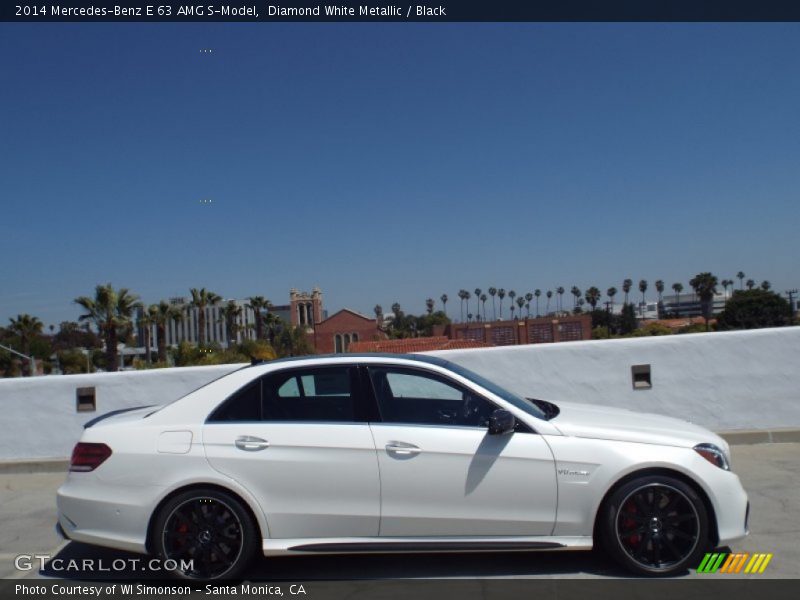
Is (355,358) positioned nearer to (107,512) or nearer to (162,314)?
(107,512)

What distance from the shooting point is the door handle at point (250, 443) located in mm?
4914

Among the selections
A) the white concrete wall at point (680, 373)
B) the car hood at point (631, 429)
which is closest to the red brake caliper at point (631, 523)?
the car hood at point (631, 429)

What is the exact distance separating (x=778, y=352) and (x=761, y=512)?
3680 mm

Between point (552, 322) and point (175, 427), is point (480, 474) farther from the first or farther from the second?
point (552, 322)

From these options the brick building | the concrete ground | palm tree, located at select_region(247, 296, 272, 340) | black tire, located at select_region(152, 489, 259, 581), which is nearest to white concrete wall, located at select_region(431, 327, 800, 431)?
the concrete ground

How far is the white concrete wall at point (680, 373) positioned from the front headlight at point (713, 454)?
4.33m

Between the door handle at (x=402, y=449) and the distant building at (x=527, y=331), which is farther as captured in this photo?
the distant building at (x=527, y=331)

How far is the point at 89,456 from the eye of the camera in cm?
501

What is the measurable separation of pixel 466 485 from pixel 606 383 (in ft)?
16.5

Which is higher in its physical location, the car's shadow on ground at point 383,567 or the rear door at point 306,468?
the rear door at point 306,468

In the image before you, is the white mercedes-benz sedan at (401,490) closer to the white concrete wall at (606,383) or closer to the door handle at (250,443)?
the door handle at (250,443)

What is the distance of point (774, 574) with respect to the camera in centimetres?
481

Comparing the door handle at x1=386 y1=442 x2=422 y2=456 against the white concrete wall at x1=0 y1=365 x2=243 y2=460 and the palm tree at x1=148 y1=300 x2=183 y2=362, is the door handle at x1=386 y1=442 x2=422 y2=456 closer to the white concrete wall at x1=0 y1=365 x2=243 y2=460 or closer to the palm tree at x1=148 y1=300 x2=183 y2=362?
the white concrete wall at x1=0 y1=365 x2=243 y2=460

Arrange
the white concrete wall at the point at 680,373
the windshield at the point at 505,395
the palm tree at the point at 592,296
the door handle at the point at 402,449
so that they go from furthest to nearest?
the palm tree at the point at 592,296 < the white concrete wall at the point at 680,373 < the windshield at the point at 505,395 < the door handle at the point at 402,449
